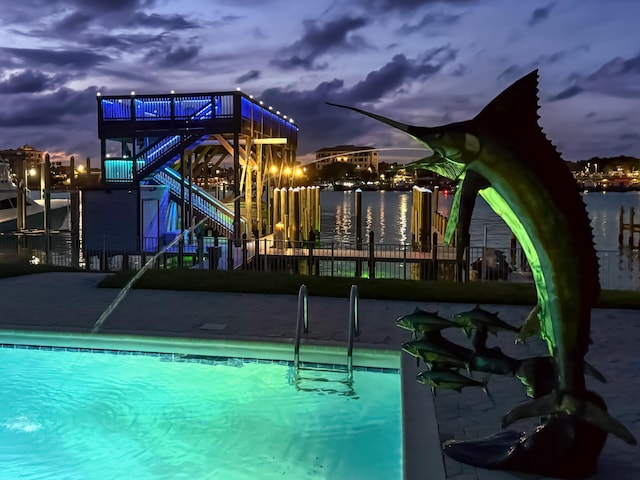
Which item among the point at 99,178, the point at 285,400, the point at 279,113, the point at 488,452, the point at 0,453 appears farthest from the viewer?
the point at 279,113

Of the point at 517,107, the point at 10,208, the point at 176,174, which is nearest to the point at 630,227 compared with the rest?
the point at 176,174

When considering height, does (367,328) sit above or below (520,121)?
below

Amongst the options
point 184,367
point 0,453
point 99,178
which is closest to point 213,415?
point 184,367

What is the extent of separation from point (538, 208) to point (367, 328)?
6.93 metres

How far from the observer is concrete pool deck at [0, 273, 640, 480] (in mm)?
6129

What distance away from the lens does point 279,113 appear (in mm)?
40500

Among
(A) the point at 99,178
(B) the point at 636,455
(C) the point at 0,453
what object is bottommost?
(C) the point at 0,453

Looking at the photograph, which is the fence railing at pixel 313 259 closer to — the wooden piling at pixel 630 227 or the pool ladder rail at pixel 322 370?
the pool ladder rail at pixel 322 370

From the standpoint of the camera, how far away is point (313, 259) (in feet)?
92.2

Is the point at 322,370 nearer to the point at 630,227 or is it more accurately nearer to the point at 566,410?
the point at 566,410

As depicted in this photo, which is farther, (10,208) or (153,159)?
(10,208)

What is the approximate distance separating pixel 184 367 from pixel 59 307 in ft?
15.8

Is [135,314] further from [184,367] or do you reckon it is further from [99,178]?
[99,178]

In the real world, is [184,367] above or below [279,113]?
below
